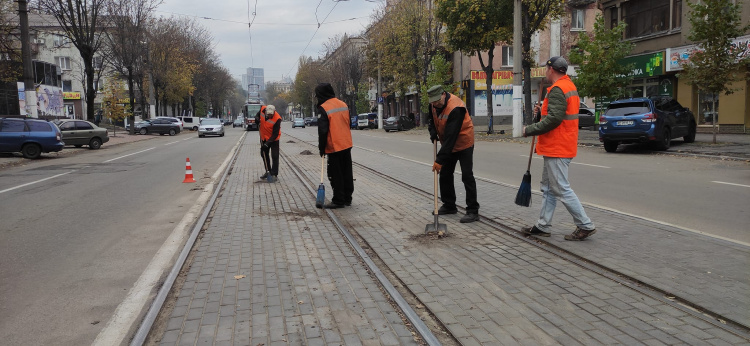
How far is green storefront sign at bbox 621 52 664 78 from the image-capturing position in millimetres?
25734

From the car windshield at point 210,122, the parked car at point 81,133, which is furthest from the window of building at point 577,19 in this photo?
the parked car at point 81,133

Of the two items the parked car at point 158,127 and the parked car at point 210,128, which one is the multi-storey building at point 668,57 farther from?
the parked car at point 158,127

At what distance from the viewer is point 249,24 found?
105 ft

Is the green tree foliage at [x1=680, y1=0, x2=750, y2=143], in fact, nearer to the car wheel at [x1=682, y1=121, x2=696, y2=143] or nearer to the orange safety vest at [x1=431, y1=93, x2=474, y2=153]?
the car wheel at [x1=682, y1=121, x2=696, y2=143]

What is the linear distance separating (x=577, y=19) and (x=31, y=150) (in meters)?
38.6

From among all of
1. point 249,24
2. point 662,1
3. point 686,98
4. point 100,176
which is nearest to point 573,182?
point 100,176

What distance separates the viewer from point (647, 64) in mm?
26578

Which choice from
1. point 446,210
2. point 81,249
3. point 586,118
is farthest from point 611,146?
point 586,118

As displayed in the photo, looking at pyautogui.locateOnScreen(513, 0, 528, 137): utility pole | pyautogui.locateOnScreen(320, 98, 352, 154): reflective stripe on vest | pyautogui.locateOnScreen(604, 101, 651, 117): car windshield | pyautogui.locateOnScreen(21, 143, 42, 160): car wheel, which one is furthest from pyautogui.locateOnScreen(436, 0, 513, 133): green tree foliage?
pyautogui.locateOnScreen(320, 98, 352, 154): reflective stripe on vest

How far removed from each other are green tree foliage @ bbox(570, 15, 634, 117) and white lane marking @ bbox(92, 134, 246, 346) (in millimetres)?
18738

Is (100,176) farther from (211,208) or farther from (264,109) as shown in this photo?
(211,208)

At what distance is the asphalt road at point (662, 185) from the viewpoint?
A: 22.9ft

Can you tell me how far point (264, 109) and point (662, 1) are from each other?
74.6 feet

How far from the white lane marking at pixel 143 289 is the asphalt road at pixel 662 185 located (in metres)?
4.89
